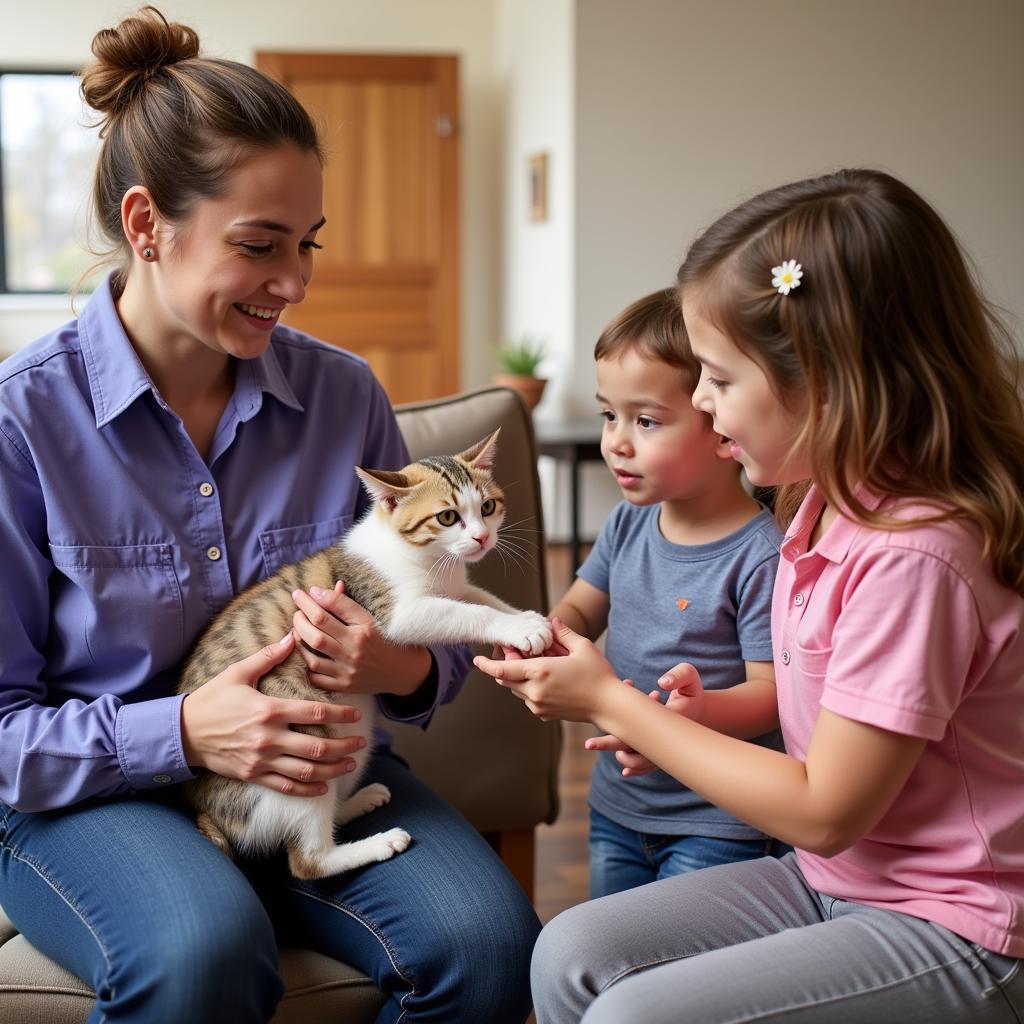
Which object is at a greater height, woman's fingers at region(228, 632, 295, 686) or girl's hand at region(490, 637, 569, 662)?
girl's hand at region(490, 637, 569, 662)

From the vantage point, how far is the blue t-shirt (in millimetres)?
1658

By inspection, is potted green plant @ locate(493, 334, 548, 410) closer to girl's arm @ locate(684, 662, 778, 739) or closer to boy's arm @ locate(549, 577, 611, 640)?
boy's arm @ locate(549, 577, 611, 640)

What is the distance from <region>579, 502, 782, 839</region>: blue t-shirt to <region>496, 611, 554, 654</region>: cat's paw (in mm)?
280

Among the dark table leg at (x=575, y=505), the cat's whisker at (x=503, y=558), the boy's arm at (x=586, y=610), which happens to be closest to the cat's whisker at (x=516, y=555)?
the cat's whisker at (x=503, y=558)

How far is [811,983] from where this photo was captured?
3.84ft

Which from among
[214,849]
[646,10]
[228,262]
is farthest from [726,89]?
[214,849]

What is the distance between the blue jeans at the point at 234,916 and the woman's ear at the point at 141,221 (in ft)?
2.46

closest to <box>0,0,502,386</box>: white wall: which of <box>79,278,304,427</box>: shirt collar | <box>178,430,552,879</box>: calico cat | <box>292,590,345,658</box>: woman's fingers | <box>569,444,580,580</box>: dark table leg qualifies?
<box>569,444,580,580</box>: dark table leg

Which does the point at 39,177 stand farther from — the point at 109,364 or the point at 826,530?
the point at 826,530

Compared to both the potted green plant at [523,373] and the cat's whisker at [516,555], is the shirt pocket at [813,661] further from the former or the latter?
the potted green plant at [523,373]

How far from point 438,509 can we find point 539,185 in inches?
219

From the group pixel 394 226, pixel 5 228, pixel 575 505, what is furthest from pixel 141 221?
pixel 5 228

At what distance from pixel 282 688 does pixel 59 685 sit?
30 cm

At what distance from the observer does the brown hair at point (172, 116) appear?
1.57 meters
